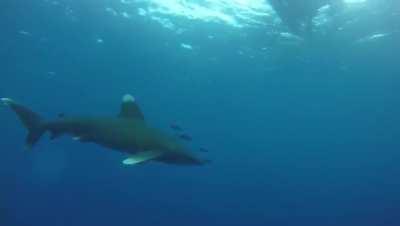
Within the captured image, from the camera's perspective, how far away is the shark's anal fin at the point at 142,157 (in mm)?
6435

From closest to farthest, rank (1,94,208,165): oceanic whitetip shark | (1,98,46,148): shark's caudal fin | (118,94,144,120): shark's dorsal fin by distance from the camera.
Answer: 1. (1,94,208,165): oceanic whitetip shark
2. (118,94,144,120): shark's dorsal fin
3. (1,98,46,148): shark's caudal fin

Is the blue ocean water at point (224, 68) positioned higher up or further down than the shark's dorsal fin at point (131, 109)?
higher up

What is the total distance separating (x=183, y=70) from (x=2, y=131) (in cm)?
5639

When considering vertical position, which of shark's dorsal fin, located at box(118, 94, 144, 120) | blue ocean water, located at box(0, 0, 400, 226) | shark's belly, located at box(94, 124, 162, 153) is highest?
blue ocean water, located at box(0, 0, 400, 226)

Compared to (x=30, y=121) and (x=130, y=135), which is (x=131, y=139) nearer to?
(x=130, y=135)

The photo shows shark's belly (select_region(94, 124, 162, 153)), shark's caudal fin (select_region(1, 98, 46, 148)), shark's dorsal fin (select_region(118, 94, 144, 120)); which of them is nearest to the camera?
shark's belly (select_region(94, 124, 162, 153))

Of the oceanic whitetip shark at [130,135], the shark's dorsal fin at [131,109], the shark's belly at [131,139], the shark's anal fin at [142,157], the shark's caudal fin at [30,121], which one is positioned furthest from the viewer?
the shark's caudal fin at [30,121]

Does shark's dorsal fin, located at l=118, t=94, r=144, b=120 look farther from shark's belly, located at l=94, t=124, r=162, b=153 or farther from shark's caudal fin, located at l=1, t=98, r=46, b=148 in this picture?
shark's caudal fin, located at l=1, t=98, r=46, b=148

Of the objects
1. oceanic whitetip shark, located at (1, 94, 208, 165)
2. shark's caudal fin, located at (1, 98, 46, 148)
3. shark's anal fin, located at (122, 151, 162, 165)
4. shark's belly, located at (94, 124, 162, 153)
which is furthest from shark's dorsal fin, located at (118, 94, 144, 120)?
shark's caudal fin, located at (1, 98, 46, 148)

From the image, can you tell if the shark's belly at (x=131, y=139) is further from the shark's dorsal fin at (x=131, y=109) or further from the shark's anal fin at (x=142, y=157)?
the shark's dorsal fin at (x=131, y=109)

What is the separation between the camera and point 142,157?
21.8 feet

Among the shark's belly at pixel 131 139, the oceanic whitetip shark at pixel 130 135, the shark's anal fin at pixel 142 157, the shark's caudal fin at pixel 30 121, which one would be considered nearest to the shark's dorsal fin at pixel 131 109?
the oceanic whitetip shark at pixel 130 135

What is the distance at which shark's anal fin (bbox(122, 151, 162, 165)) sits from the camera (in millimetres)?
6435

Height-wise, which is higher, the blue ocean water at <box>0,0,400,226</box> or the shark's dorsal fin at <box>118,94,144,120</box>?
the blue ocean water at <box>0,0,400,226</box>
